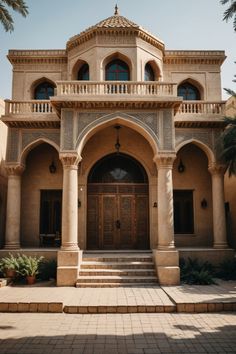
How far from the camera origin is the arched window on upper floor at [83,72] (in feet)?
52.5

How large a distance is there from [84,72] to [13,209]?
7393 mm

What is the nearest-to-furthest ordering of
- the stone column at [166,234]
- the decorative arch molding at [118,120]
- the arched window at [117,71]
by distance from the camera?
the stone column at [166,234], the decorative arch molding at [118,120], the arched window at [117,71]

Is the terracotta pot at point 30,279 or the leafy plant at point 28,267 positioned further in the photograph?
the leafy plant at point 28,267

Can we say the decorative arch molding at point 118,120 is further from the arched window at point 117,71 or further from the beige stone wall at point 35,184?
the arched window at point 117,71

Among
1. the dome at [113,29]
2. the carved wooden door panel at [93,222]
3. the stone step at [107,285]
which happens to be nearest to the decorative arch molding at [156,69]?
the dome at [113,29]

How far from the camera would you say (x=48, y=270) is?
11781 millimetres

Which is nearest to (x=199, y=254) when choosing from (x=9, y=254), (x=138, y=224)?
(x=138, y=224)

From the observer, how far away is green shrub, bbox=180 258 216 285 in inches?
429

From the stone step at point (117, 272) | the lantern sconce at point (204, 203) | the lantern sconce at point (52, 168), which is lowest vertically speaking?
the stone step at point (117, 272)

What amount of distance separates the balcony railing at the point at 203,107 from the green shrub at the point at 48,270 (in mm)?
8140

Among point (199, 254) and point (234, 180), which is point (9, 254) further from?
point (234, 180)

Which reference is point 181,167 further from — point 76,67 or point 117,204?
Answer: point 76,67

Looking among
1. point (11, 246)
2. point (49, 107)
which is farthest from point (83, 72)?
point (11, 246)

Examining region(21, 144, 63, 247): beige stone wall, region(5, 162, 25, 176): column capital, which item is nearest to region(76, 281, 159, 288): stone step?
region(21, 144, 63, 247): beige stone wall
